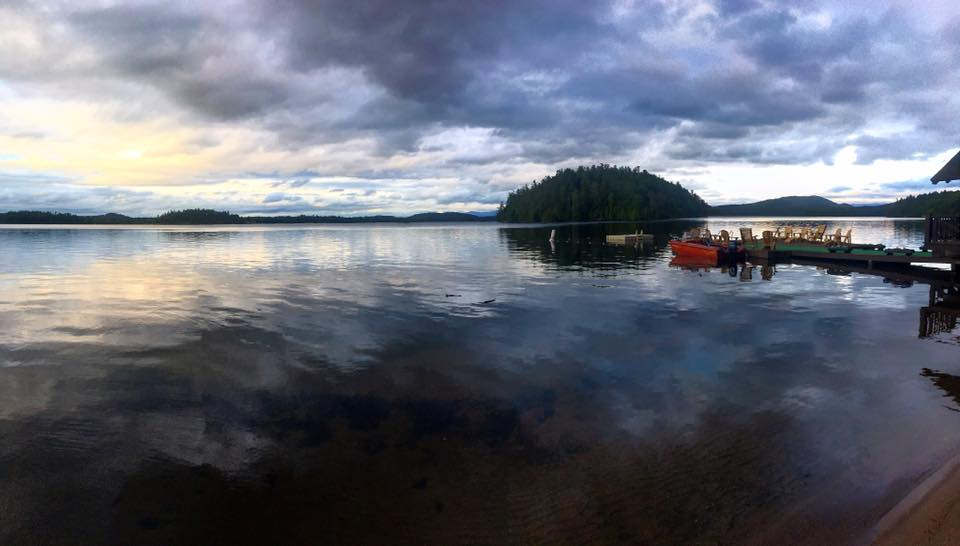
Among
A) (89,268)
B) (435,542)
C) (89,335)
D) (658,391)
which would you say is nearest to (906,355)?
(658,391)

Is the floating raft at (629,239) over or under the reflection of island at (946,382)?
over

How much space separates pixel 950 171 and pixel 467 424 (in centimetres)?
3126

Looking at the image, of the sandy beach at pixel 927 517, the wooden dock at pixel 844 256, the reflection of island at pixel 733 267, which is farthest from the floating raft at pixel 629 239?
the sandy beach at pixel 927 517

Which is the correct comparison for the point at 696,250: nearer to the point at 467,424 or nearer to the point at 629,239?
the point at 629,239

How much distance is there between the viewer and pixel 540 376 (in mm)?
13609

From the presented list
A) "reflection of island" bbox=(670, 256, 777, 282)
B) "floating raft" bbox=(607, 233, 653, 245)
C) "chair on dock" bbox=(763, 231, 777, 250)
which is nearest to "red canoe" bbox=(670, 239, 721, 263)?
"reflection of island" bbox=(670, 256, 777, 282)

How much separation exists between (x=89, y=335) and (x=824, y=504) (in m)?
21.4

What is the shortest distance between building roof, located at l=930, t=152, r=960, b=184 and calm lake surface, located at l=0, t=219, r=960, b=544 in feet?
36.2

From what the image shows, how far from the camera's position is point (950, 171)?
91.3ft

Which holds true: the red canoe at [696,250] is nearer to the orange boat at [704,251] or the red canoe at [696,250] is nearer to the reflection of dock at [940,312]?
the orange boat at [704,251]

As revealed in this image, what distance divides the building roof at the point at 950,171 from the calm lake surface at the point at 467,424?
1102 centimetres

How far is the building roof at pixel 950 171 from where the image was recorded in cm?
2747

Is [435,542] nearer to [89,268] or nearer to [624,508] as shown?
[624,508]

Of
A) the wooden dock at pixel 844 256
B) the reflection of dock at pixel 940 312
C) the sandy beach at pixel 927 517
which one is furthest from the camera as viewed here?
the wooden dock at pixel 844 256
